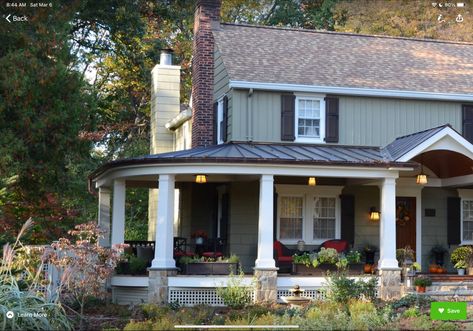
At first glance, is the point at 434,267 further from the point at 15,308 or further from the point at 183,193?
the point at 15,308

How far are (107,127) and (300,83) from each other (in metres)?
16.6

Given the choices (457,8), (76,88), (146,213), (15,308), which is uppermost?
(457,8)

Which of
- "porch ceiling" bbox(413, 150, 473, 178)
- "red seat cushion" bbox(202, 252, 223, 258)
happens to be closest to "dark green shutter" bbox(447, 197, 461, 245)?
"porch ceiling" bbox(413, 150, 473, 178)

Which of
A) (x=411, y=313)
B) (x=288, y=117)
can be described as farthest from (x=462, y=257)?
(x=411, y=313)

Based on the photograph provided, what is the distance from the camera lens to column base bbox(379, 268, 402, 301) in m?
16.9

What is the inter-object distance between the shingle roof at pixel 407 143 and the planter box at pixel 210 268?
4.66 metres

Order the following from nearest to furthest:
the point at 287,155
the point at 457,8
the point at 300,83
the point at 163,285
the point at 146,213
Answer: the point at 163,285 → the point at 287,155 → the point at 300,83 → the point at 146,213 → the point at 457,8

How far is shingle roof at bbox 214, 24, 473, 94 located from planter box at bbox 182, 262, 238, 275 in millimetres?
5223

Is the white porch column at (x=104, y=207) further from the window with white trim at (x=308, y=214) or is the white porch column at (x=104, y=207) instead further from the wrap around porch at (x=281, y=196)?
the window with white trim at (x=308, y=214)

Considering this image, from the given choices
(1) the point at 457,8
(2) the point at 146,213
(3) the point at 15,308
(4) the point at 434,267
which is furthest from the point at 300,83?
(1) the point at 457,8

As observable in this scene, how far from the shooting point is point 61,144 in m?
20.2

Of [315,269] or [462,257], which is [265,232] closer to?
[315,269]

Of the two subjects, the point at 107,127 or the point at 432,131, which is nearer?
the point at 432,131

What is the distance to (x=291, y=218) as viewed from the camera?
19469mm
